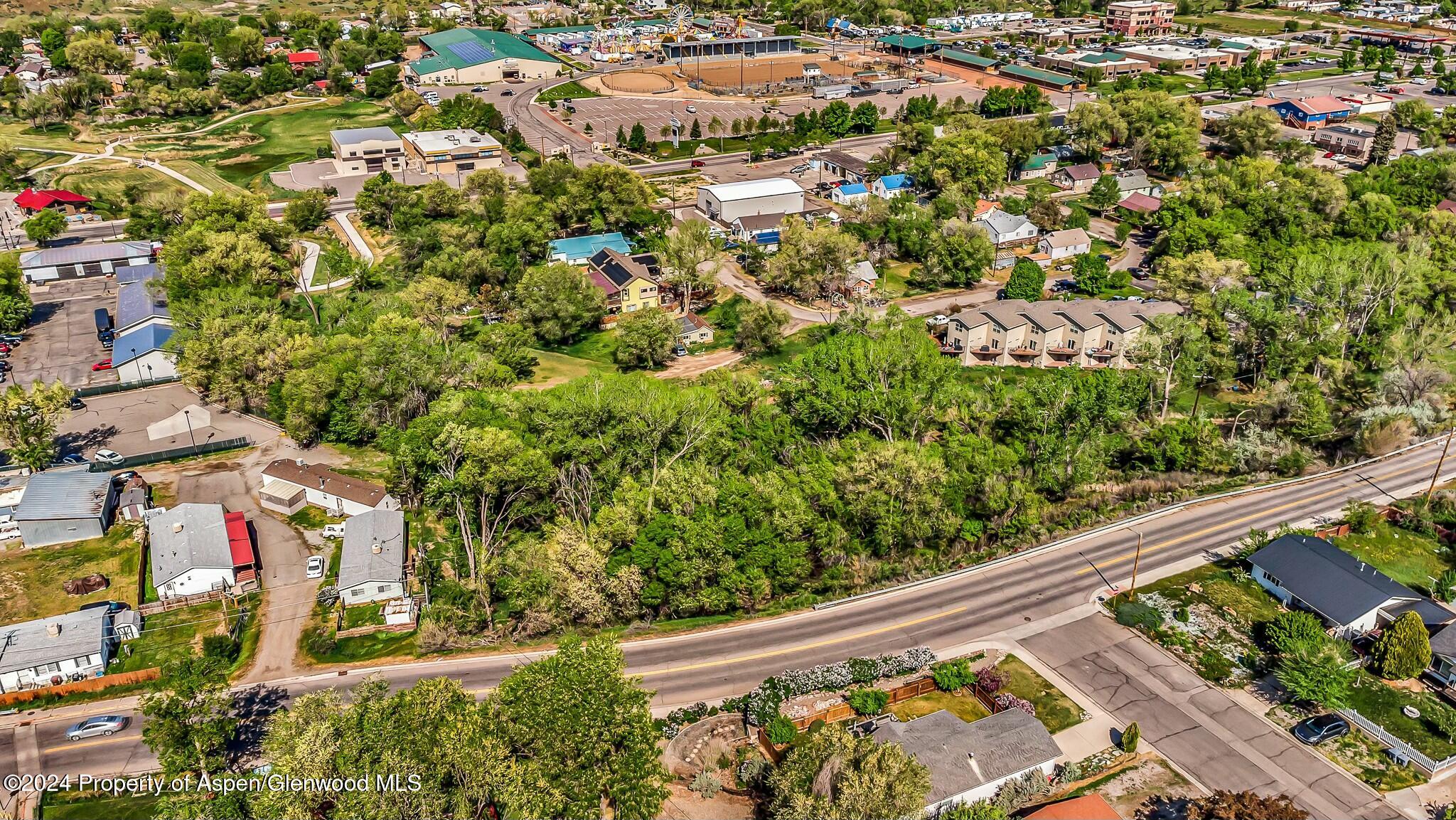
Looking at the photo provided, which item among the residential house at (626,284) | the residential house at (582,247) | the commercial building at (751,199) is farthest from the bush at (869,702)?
the commercial building at (751,199)

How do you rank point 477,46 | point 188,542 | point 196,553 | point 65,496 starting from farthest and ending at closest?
point 477,46, point 65,496, point 188,542, point 196,553

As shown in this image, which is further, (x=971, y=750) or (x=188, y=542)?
(x=188, y=542)

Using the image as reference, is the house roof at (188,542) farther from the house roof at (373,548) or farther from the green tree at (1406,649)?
the green tree at (1406,649)

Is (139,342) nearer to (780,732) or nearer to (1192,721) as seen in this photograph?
(780,732)

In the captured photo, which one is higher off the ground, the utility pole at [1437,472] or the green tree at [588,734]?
the green tree at [588,734]

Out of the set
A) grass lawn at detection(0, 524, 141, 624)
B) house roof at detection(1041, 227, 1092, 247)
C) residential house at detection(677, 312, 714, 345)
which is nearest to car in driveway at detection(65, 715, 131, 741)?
grass lawn at detection(0, 524, 141, 624)

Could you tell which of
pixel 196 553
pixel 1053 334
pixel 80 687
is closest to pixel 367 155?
pixel 196 553

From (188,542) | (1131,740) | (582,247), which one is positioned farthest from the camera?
(582,247)
